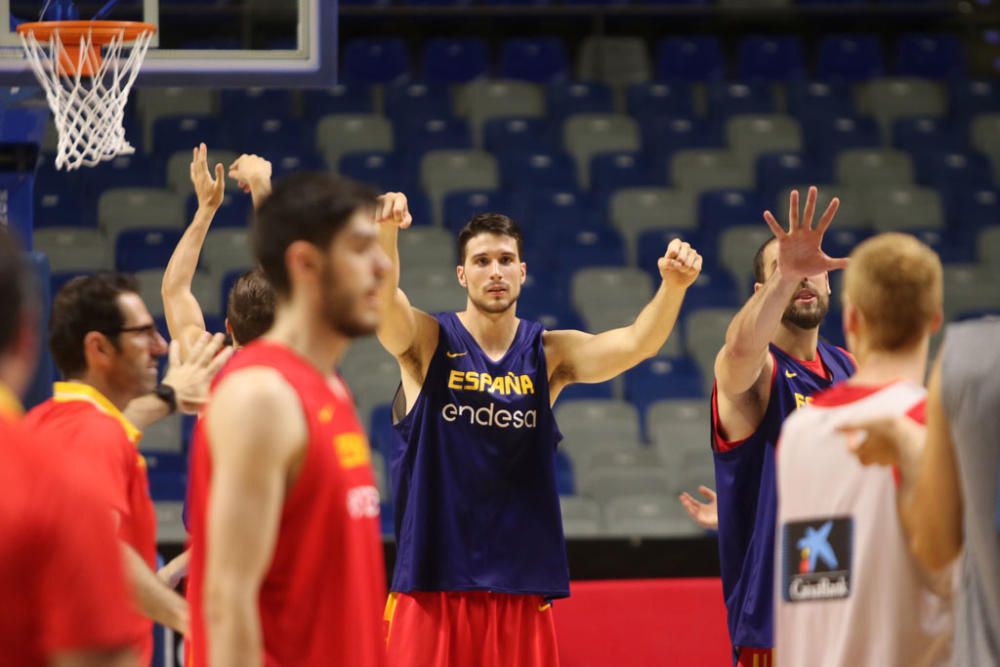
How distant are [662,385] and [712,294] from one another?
1.20m

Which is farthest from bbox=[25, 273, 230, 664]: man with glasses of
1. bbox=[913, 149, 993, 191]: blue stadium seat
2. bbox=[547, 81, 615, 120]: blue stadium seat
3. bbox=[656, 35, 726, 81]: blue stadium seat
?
bbox=[656, 35, 726, 81]: blue stadium seat

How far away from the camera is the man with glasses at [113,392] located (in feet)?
12.2

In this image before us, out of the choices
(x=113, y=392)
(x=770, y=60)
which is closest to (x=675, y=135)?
(x=770, y=60)

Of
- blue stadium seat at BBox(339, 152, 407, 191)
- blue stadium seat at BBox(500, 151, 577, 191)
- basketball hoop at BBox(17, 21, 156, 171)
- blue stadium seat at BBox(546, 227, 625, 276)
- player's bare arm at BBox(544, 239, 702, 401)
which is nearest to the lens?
player's bare arm at BBox(544, 239, 702, 401)

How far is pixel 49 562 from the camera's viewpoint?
200 cm

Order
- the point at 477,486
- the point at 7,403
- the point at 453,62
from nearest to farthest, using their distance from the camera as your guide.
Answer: the point at 7,403
the point at 477,486
the point at 453,62

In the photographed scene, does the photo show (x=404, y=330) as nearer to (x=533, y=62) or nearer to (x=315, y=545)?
(x=315, y=545)

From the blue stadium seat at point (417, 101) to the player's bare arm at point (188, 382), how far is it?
879 centimetres

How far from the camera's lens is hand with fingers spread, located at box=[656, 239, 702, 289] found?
5.47 m

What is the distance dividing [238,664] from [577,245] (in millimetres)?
8916

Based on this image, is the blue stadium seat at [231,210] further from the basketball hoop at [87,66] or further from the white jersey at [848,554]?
the white jersey at [848,554]

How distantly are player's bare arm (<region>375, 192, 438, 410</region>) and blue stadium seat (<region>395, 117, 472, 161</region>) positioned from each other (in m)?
7.02

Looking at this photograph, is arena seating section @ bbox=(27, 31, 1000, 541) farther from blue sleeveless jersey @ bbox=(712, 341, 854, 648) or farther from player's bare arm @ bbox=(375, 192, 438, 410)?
player's bare arm @ bbox=(375, 192, 438, 410)

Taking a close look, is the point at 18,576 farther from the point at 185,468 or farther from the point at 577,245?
the point at 577,245
